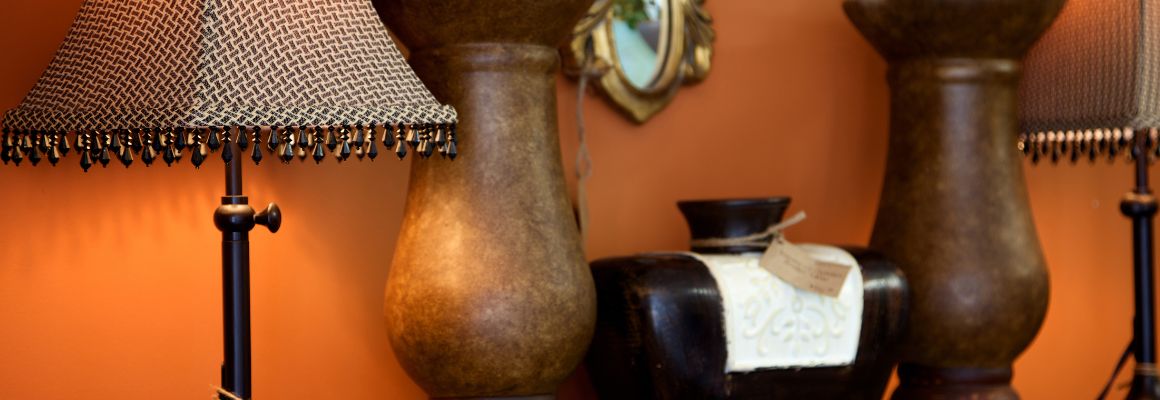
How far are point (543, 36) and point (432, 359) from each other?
0.45 m

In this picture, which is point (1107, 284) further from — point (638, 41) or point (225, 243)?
point (225, 243)

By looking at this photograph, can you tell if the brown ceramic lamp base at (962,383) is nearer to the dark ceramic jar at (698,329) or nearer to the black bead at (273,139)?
the dark ceramic jar at (698,329)

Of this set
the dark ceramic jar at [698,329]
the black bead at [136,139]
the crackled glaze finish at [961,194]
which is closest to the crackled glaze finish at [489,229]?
the dark ceramic jar at [698,329]

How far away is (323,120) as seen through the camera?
1240 mm

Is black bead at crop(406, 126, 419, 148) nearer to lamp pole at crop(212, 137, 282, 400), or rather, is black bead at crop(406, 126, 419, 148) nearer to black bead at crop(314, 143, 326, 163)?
black bead at crop(314, 143, 326, 163)

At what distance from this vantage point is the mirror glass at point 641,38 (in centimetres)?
214

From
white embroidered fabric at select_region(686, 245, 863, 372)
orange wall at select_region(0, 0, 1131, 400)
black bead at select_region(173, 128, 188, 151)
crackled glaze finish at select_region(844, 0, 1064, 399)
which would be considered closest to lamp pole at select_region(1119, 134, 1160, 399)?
crackled glaze finish at select_region(844, 0, 1064, 399)

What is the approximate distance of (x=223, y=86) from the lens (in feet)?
3.94

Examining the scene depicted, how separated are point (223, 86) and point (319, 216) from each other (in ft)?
2.30

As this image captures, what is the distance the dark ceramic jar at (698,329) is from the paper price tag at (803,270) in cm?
Answer: 6

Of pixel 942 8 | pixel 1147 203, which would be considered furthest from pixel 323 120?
pixel 1147 203

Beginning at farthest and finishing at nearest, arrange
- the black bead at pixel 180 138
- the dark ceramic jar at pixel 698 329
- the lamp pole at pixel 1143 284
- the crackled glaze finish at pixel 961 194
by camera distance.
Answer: the lamp pole at pixel 1143 284
the crackled glaze finish at pixel 961 194
the dark ceramic jar at pixel 698 329
the black bead at pixel 180 138

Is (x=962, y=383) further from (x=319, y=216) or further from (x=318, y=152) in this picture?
(x=318, y=152)

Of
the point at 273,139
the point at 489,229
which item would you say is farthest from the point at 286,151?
the point at 489,229
